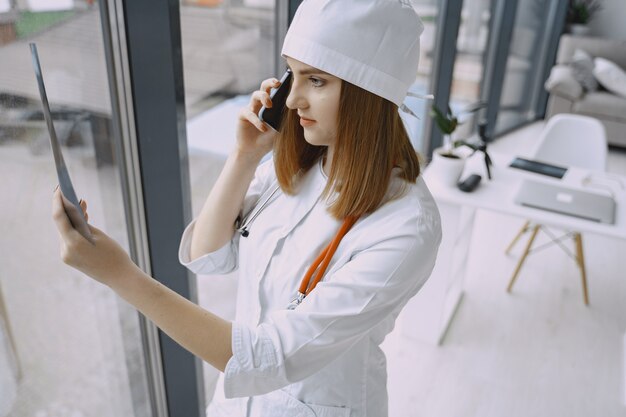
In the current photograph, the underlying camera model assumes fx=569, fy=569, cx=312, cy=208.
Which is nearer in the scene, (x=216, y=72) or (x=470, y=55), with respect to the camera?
(x=216, y=72)

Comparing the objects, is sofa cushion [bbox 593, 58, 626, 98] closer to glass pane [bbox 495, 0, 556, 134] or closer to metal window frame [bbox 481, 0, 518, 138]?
glass pane [bbox 495, 0, 556, 134]

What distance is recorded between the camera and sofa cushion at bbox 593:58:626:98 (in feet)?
17.3

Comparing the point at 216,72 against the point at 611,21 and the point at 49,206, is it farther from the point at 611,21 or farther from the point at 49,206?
the point at 611,21

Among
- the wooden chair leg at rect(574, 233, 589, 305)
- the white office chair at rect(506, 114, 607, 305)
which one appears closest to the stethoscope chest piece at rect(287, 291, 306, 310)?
the white office chair at rect(506, 114, 607, 305)

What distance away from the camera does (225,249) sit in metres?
1.24

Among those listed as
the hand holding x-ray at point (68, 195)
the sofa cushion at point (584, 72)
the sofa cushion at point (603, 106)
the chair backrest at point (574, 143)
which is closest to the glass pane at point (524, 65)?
the sofa cushion at point (584, 72)

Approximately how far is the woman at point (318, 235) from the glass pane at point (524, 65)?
4.54 meters

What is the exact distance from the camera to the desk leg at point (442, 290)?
2582 millimetres

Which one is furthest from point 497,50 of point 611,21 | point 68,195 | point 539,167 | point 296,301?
point 68,195

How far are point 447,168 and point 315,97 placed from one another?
64.6 inches

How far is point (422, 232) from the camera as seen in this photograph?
0.99 m

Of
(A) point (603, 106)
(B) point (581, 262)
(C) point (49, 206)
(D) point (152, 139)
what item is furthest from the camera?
(A) point (603, 106)

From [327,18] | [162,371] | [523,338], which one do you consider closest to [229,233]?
[327,18]

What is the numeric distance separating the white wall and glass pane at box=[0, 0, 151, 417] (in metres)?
6.45
